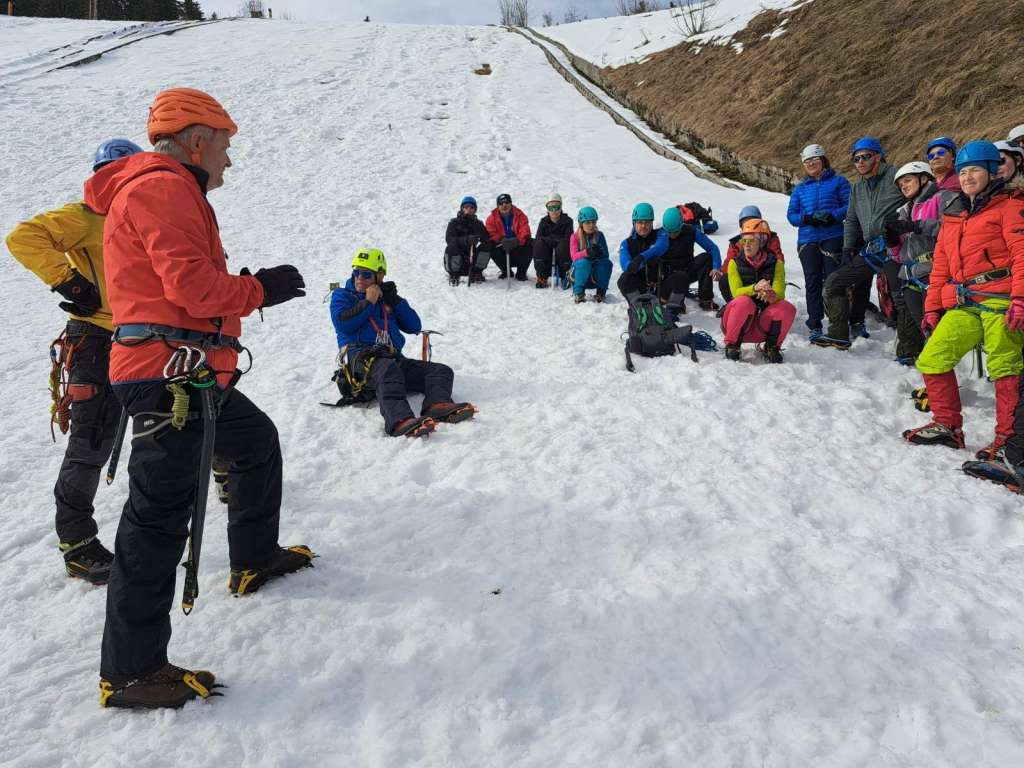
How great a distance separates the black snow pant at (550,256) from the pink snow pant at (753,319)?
334cm

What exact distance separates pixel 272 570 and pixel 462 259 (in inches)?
262

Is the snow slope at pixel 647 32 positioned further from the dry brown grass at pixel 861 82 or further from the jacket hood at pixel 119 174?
the jacket hood at pixel 119 174

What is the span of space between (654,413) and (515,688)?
117 inches

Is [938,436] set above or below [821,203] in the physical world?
below

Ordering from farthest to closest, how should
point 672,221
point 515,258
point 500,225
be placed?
point 500,225 < point 515,258 < point 672,221

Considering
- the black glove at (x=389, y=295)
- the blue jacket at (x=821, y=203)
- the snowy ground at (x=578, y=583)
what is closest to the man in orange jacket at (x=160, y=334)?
the snowy ground at (x=578, y=583)

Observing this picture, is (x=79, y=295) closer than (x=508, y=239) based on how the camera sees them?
Yes

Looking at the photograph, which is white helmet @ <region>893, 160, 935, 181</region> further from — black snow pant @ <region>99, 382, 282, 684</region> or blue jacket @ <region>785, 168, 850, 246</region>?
black snow pant @ <region>99, 382, 282, 684</region>

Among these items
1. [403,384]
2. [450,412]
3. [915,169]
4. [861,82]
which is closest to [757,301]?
[915,169]

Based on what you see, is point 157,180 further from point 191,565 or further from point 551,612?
point 551,612

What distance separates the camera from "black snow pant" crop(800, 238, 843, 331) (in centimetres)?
659

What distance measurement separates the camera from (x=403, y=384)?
16.9 ft

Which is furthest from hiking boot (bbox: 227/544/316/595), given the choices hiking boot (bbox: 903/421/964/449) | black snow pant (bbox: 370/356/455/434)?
hiking boot (bbox: 903/421/964/449)

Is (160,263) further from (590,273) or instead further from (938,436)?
(590,273)
